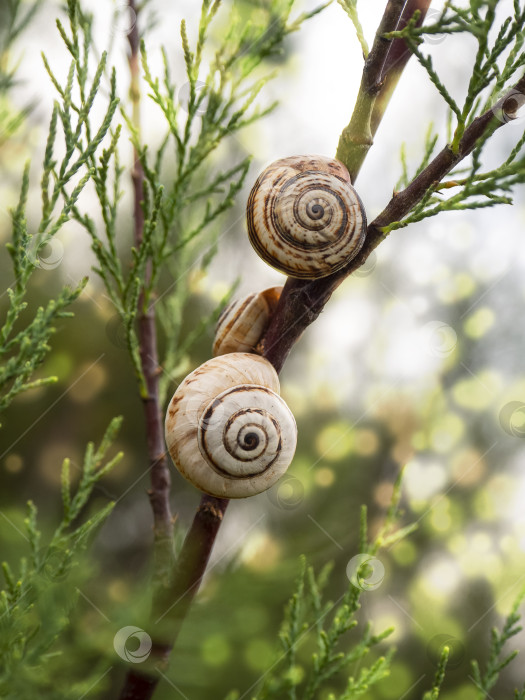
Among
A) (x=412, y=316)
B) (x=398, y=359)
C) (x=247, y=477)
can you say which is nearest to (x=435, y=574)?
(x=398, y=359)

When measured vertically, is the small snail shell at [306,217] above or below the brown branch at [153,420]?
above

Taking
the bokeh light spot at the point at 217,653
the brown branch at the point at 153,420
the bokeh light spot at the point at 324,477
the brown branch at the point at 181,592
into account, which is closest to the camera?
the brown branch at the point at 181,592

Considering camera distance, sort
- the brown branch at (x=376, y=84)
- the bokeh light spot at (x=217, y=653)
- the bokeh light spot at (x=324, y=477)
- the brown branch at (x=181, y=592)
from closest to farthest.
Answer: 1. the brown branch at (x=376, y=84)
2. the brown branch at (x=181, y=592)
3. the bokeh light spot at (x=217, y=653)
4. the bokeh light spot at (x=324, y=477)

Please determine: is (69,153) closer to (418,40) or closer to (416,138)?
(418,40)

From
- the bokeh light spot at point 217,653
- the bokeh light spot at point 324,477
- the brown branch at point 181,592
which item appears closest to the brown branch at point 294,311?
the brown branch at point 181,592

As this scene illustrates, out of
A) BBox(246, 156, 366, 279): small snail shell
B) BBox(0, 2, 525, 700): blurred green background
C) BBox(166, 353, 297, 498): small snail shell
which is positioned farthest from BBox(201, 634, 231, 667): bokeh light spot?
BBox(246, 156, 366, 279): small snail shell

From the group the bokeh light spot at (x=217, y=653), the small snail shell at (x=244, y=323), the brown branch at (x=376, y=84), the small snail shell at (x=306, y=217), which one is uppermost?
the brown branch at (x=376, y=84)

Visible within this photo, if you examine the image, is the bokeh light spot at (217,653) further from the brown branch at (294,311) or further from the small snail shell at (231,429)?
the small snail shell at (231,429)

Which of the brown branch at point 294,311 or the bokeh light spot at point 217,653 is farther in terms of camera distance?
the bokeh light spot at point 217,653
